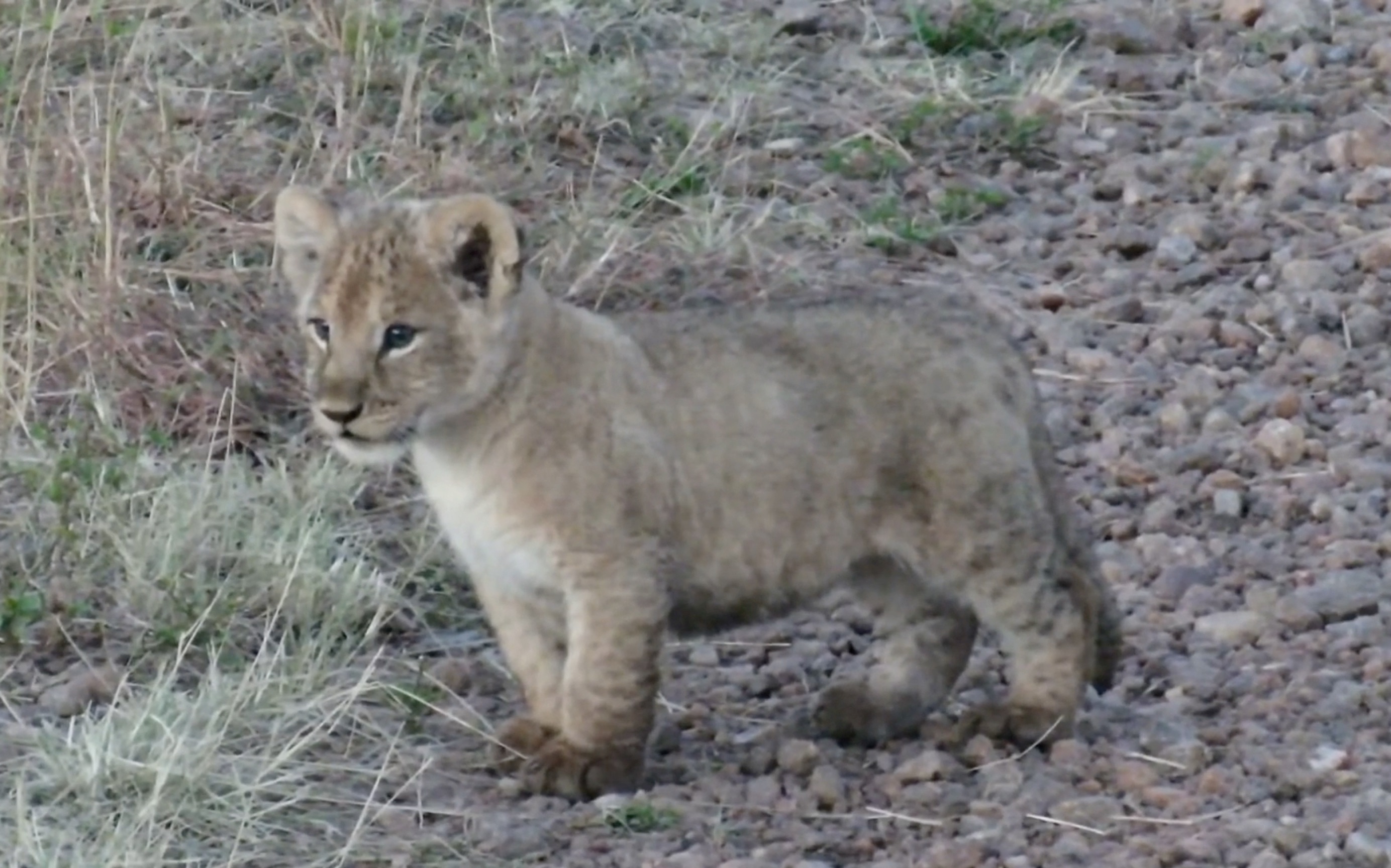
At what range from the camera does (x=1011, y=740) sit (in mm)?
6172

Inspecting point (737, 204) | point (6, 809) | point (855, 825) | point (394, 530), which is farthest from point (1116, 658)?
point (737, 204)

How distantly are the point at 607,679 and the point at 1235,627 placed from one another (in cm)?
172

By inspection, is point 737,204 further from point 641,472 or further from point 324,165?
point 641,472

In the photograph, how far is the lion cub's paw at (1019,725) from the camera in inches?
242

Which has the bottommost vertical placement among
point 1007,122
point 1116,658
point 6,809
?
point 1007,122

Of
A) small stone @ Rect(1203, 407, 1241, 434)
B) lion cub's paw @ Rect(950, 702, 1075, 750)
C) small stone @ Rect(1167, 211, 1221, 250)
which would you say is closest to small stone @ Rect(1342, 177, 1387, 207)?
small stone @ Rect(1167, 211, 1221, 250)

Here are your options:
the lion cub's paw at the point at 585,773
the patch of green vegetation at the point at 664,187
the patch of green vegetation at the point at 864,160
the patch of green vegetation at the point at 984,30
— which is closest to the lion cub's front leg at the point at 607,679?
the lion cub's paw at the point at 585,773

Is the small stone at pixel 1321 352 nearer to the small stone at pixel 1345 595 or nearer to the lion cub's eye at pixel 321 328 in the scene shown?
the small stone at pixel 1345 595

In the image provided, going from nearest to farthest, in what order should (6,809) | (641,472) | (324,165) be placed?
(6,809)
(641,472)
(324,165)

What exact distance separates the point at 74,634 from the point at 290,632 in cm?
51

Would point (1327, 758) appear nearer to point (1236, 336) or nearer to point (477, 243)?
point (477, 243)

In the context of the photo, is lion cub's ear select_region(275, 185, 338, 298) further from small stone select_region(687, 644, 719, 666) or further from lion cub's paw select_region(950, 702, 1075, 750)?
lion cub's paw select_region(950, 702, 1075, 750)

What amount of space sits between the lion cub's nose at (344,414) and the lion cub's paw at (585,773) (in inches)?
31.7

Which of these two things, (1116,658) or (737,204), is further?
(737,204)
